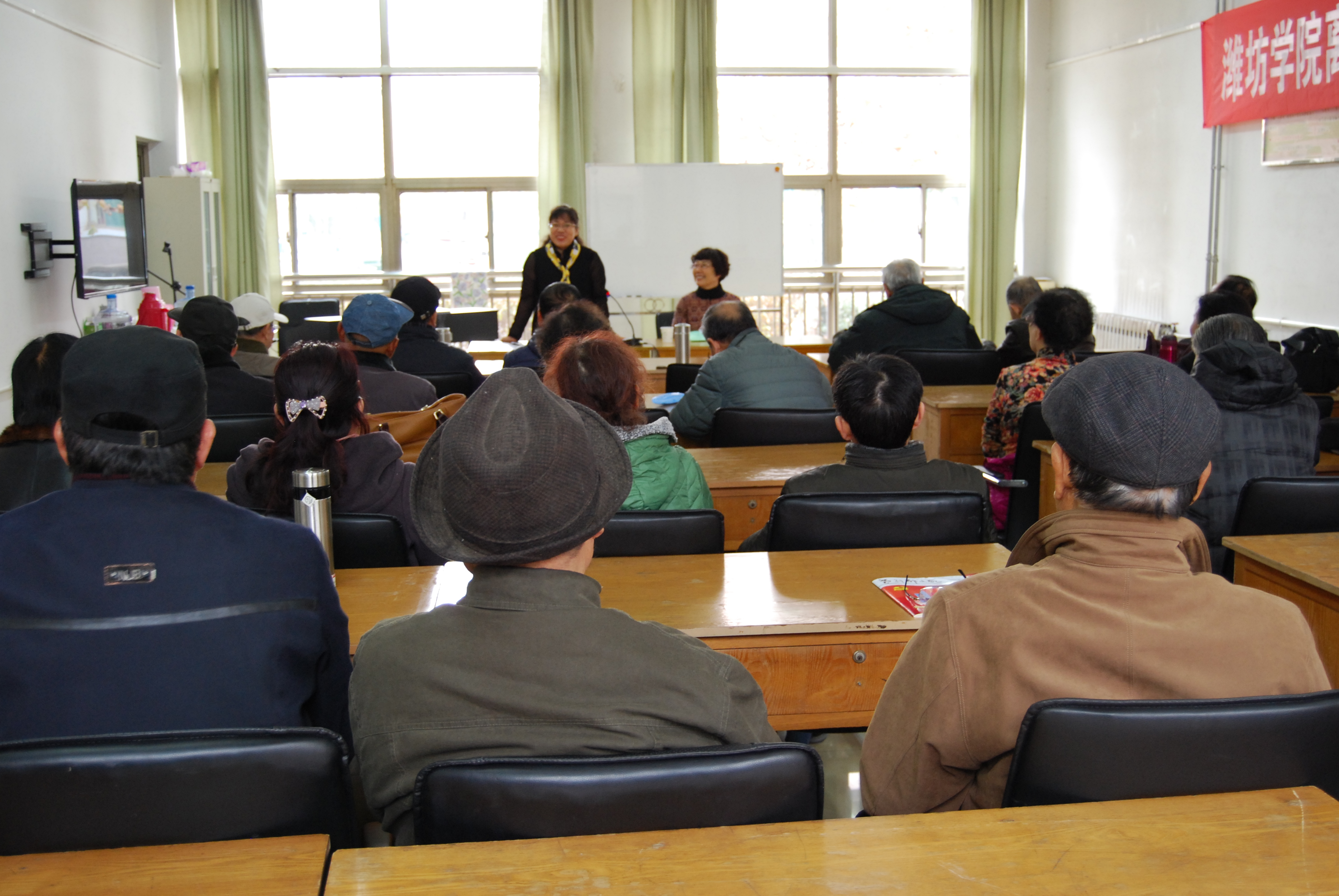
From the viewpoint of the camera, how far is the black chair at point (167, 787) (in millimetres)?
1116

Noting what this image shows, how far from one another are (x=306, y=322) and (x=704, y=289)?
2.27 meters

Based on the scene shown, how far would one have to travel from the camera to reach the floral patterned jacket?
390 cm

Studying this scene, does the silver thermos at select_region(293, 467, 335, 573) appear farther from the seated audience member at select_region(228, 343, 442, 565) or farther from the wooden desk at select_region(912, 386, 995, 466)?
the wooden desk at select_region(912, 386, 995, 466)

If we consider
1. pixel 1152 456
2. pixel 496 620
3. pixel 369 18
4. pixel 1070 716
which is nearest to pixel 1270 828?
pixel 1070 716

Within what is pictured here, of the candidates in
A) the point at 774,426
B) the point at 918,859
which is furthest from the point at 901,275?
the point at 918,859

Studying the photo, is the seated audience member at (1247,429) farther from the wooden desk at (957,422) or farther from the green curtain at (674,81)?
the green curtain at (674,81)

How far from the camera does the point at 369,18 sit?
8555 millimetres

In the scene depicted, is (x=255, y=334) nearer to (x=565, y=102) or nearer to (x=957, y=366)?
(x=957, y=366)

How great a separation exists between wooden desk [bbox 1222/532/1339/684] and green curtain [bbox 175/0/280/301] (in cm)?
747

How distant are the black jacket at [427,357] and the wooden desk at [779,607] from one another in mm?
2163

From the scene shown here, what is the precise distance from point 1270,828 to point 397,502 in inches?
69.9

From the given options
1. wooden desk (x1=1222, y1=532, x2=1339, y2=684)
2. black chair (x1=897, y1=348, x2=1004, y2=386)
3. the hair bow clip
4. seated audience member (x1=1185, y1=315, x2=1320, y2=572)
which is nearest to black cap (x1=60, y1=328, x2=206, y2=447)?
the hair bow clip

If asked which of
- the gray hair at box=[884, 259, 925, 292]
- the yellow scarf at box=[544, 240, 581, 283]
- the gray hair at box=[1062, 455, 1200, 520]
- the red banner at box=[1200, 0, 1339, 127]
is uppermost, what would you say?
the red banner at box=[1200, 0, 1339, 127]

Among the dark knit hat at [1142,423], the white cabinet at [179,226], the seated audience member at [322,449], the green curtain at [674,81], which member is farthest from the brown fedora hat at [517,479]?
the green curtain at [674,81]
